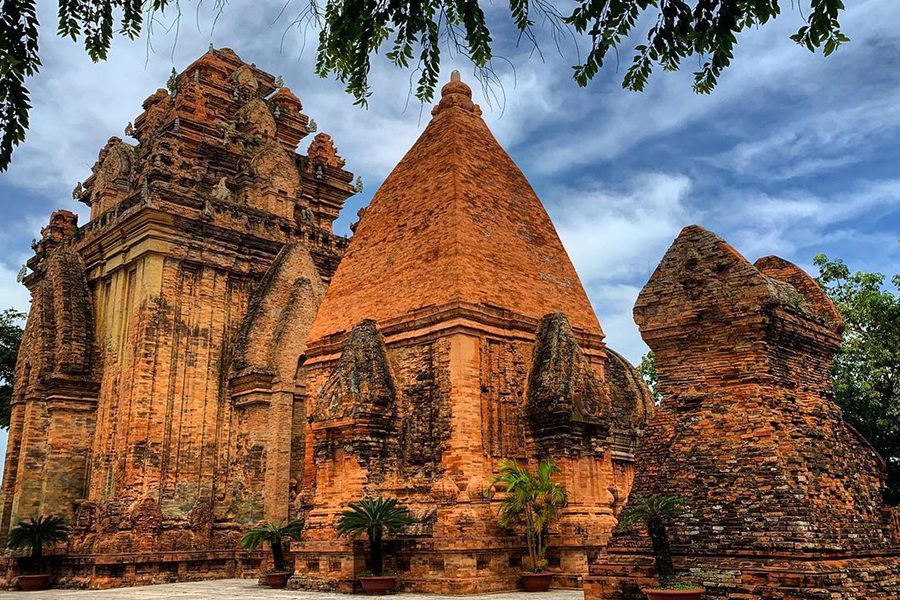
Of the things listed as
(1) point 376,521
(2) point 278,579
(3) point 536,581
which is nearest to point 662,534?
(3) point 536,581

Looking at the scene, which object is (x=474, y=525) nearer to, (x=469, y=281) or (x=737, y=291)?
(x=469, y=281)

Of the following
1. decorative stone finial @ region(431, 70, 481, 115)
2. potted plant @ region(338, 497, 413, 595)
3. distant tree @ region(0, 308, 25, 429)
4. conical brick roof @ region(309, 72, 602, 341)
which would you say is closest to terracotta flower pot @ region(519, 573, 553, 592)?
potted plant @ region(338, 497, 413, 595)

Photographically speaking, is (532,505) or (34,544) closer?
(532,505)

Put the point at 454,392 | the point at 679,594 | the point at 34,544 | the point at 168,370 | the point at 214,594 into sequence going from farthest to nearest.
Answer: the point at 168,370, the point at 34,544, the point at 214,594, the point at 454,392, the point at 679,594

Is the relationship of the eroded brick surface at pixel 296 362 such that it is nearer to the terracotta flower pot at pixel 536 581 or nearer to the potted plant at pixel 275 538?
the terracotta flower pot at pixel 536 581

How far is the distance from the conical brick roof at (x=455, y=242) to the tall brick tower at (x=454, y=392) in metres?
0.04

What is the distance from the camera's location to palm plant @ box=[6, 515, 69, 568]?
1691 centimetres

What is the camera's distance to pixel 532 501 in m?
12.3

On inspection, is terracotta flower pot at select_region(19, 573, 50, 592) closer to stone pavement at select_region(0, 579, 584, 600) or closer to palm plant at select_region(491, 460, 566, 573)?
stone pavement at select_region(0, 579, 584, 600)

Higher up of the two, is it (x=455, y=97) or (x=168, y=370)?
(x=455, y=97)

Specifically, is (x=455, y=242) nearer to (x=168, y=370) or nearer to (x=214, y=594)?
(x=214, y=594)

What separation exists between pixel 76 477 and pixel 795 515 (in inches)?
650

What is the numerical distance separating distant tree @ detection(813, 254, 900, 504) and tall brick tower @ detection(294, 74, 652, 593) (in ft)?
22.7

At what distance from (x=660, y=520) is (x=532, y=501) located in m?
4.84
